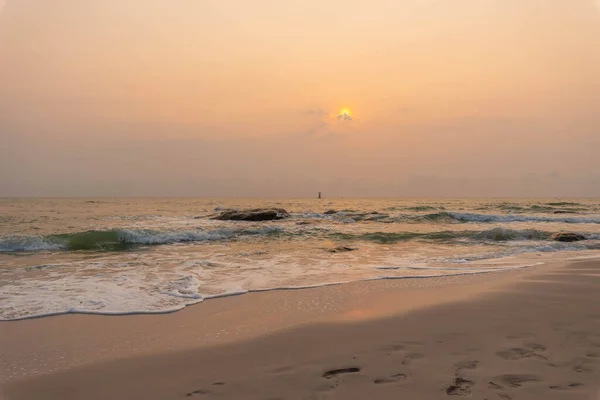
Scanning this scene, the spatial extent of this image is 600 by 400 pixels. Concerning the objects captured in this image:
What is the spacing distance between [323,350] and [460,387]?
4.65 feet

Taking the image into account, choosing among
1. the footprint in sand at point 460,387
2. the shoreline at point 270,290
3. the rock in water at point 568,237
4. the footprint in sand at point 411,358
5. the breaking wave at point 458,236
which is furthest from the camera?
the breaking wave at point 458,236

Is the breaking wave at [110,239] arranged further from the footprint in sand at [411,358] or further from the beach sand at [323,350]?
the footprint in sand at [411,358]

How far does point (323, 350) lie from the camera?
13.9ft

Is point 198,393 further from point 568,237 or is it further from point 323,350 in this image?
point 568,237

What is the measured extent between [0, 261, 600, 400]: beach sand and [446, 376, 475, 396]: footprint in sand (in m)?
0.02

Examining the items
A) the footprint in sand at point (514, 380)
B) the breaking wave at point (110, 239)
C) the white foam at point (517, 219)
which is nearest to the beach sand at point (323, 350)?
the footprint in sand at point (514, 380)

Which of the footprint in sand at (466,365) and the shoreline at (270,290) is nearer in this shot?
the footprint in sand at (466,365)

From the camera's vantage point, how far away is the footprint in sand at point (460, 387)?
10.5ft

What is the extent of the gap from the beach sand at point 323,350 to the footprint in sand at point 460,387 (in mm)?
17

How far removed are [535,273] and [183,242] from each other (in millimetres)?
13478

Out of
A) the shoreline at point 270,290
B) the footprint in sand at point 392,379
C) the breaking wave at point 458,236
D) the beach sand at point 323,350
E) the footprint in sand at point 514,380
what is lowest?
the breaking wave at point 458,236

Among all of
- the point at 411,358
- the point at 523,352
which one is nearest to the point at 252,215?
the point at 411,358

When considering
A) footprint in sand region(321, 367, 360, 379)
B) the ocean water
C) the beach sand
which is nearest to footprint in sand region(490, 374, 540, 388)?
the beach sand

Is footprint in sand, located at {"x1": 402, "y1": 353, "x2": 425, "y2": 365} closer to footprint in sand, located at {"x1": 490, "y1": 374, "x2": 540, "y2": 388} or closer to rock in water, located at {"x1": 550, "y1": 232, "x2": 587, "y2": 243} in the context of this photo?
footprint in sand, located at {"x1": 490, "y1": 374, "x2": 540, "y2": 388}
